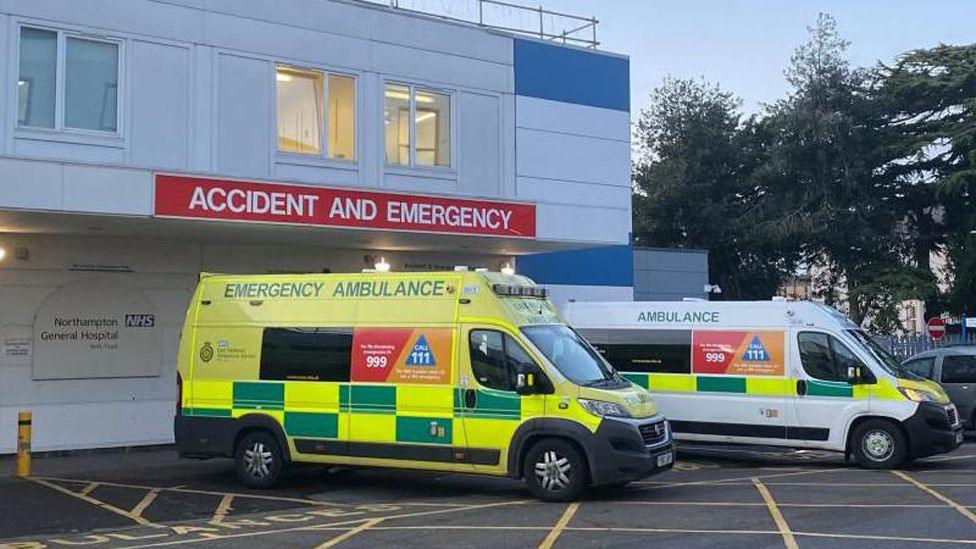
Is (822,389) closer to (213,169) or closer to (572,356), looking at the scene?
(572,356)

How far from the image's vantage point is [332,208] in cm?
1543

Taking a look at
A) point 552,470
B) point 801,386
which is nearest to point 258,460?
point 552,470

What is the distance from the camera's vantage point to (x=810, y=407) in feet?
46.3

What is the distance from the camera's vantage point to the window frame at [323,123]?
1706cm

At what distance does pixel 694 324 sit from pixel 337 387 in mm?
5656

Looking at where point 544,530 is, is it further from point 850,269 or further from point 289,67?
point 850,269

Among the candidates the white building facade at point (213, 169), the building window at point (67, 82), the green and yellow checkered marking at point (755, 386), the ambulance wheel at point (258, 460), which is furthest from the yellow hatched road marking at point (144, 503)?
the green and yellow checkered marking at point (755, 386)

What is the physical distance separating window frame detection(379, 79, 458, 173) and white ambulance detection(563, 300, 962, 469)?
438 centimetres

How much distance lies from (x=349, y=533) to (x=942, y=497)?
6283 mm

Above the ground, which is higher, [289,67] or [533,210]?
[289,67]

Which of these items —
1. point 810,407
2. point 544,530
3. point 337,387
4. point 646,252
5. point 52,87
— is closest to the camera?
point 544,530

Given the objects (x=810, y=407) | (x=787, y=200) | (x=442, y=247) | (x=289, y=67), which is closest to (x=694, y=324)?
(x=810, y=407)

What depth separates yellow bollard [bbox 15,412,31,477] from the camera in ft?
44.0

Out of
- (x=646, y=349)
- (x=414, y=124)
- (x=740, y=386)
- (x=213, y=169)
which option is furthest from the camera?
(x=414, y=124)
